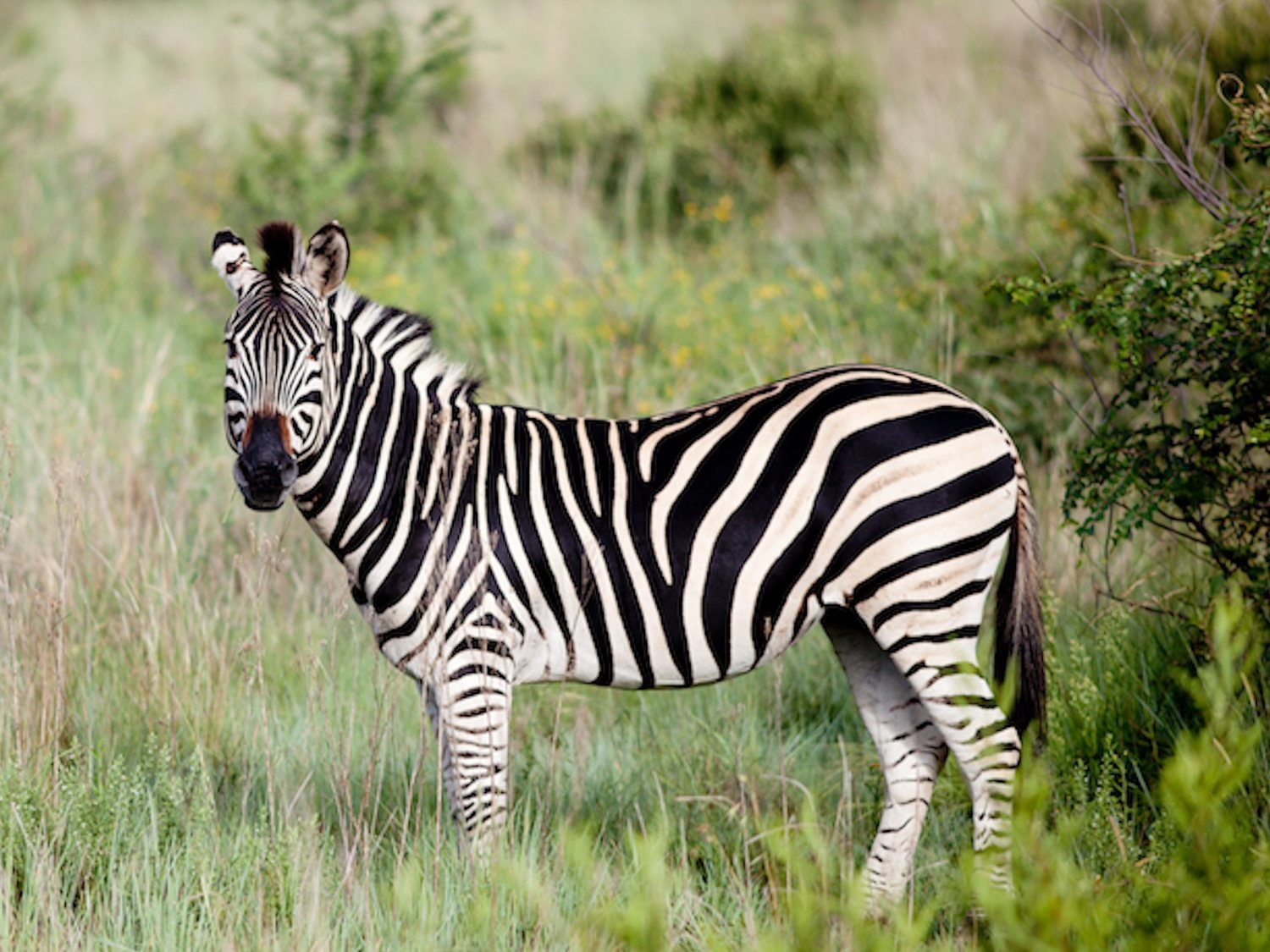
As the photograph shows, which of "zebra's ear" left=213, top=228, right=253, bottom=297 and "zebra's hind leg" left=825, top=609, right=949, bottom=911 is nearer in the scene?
"zebra's ear" left=213, top=228, right=253, bottom=297

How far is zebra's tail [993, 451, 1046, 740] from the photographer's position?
4207 millimetres

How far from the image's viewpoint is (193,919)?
3826 millimetres

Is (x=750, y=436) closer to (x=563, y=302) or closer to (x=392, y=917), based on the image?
(x=392, y=917)

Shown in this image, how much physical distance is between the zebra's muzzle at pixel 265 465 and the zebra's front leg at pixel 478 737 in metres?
0.72

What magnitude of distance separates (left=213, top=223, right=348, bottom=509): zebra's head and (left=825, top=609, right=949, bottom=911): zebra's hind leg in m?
1.74

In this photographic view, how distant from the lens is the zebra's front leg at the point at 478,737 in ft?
13.3

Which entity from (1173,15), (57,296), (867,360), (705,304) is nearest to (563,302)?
(705,304)

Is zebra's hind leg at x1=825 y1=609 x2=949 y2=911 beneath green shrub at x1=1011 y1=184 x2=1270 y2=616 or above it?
beneath

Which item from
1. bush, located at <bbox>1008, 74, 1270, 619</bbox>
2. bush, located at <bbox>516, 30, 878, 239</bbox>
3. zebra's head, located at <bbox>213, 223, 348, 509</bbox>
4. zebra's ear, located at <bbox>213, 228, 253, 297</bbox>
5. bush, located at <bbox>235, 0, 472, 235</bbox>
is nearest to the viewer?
zebra's head, located at <bbox>213, 223, 348, 509</bbox>

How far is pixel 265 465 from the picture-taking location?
377cm

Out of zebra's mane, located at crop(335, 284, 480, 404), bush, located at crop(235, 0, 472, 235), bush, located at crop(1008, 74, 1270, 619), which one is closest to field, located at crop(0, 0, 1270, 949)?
→ bush, located at crop(235, 0, 472, 235)

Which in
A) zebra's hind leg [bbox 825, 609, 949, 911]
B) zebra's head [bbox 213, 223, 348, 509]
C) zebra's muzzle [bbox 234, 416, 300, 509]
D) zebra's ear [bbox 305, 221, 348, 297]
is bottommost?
zebra's hind leg [bbox 825, 609, 949, 911]

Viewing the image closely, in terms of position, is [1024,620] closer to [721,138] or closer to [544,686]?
[544,686]

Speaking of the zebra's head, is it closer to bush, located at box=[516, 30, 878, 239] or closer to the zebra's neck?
the zebra's neck
